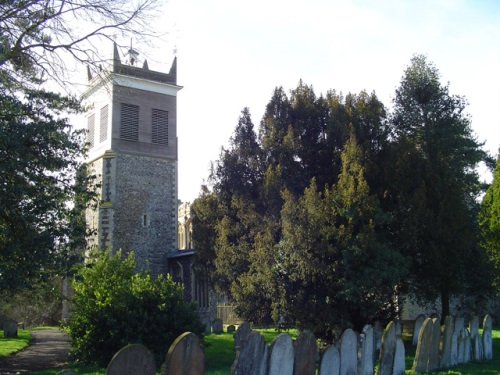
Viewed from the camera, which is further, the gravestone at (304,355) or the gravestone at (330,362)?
the gravestone at (330,362)

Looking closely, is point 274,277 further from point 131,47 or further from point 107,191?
point 107,191

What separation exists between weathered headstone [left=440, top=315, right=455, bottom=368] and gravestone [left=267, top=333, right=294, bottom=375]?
17.3ft

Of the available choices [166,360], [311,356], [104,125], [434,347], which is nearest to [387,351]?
[434,347]

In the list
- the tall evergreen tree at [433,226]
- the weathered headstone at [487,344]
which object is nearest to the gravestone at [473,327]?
the weathered headstone at [487,344]

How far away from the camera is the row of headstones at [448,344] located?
1078cm

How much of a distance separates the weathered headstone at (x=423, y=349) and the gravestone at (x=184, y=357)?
5.96 meters

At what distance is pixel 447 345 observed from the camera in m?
11.6

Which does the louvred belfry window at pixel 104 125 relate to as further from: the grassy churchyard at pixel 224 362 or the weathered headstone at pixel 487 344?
the weathered headstone at pixel 487 344

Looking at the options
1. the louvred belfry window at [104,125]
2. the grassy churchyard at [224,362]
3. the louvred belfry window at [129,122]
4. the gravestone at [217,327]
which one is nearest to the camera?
the grassy churchyard at [224,362]

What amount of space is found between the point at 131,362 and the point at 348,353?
14.3ft

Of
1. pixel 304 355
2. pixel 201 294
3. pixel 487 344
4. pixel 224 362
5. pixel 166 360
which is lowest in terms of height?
pixel 224 362

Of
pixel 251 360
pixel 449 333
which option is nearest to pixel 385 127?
pixel 449 333

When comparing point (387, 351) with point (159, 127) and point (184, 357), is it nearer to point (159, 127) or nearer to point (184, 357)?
point (184, 357)

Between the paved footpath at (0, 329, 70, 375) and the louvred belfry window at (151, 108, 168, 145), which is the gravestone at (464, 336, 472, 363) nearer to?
the paved footpath at (0, 329, 70, 375)
